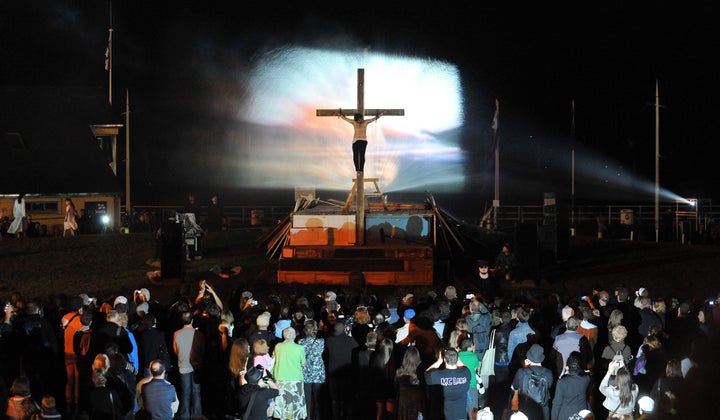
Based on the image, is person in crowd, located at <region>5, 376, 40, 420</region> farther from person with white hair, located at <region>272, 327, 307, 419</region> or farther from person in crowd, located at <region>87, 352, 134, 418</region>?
person with white hair, located at <region>272, 327, 307, 419</region>

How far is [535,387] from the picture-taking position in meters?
9.19

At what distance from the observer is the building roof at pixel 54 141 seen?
4191 centimetres

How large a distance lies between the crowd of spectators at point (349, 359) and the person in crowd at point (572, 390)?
0.01 meters

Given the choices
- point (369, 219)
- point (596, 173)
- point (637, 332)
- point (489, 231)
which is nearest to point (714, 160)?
point (596, 173)

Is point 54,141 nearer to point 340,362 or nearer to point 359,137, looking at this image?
point 359,137

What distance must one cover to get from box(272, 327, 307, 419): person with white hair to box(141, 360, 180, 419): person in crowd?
1541 mm

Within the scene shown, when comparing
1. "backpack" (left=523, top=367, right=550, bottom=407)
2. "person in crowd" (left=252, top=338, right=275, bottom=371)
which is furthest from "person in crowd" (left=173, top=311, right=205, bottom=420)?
"backpack" (left=523, top=367, right=550, bottom=407)

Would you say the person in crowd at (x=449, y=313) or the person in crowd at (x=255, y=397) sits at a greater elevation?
the person in crowd at (x=449, y=313)

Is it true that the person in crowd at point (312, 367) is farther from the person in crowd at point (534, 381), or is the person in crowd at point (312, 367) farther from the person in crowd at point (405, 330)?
the person in crowd at point (534, 381)

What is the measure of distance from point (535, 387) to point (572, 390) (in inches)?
15.6

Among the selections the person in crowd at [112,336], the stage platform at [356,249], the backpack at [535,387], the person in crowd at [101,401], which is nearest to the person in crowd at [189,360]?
the person in crowd at [112,336]

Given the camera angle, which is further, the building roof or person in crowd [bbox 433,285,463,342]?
the building roof

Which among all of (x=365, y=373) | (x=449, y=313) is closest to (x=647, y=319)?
(x=449, y=313)

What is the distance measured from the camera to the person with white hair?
10234mm
